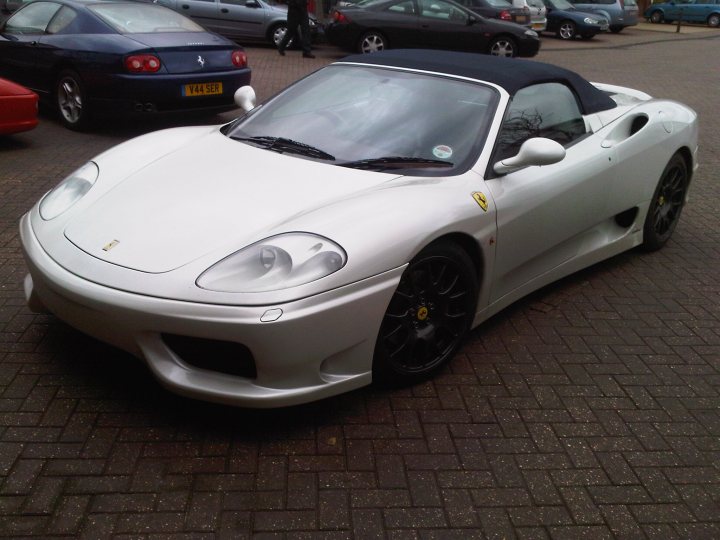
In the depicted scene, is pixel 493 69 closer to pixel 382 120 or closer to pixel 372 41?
pixel 382 120

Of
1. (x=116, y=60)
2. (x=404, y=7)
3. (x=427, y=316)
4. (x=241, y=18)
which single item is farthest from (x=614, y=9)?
(x=427, y=316)

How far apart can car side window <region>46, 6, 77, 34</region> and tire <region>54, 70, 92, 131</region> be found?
1.66ft

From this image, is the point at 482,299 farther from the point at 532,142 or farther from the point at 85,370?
the point at 85,370

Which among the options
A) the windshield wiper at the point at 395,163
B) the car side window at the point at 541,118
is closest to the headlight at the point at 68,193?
the windshield wiper at the point at 395,163

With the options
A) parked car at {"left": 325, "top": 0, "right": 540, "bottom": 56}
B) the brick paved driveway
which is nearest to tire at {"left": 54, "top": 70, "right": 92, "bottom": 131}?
the brick paved driveway

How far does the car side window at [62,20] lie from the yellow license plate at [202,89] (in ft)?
5.00

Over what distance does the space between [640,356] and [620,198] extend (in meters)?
1.13

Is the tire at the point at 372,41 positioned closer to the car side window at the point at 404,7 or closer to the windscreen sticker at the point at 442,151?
the car side window at the point at 404,7

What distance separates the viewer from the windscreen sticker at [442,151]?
3.55 metres

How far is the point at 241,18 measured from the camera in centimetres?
1528

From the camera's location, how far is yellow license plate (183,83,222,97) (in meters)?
7.44

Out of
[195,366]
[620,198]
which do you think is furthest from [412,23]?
[195,366]

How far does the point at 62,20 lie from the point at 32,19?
624mm

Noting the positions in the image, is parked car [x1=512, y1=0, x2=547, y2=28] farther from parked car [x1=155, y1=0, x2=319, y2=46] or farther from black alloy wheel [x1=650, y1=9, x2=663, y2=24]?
black alloy wheel [x1=650, y1=9, x2=663, y2=24]
